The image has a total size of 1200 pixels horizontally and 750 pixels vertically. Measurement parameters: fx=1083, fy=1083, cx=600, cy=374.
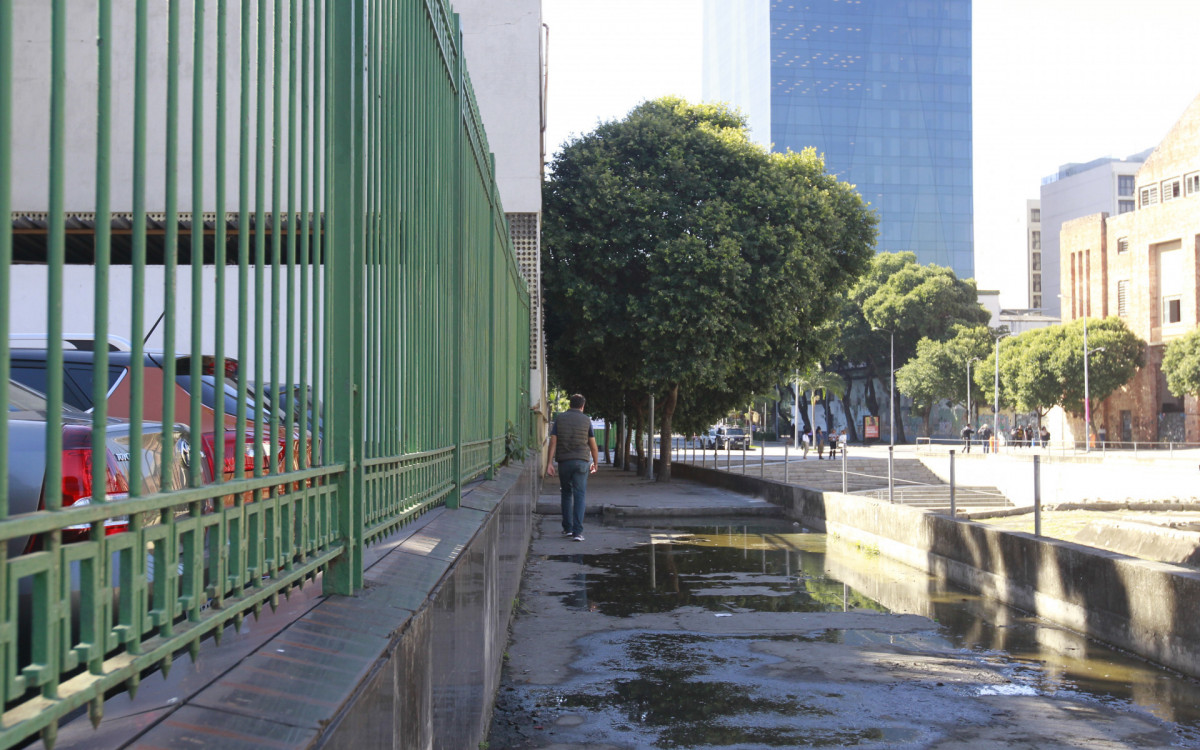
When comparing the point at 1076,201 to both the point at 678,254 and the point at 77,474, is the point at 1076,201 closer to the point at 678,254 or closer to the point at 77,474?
the point at 678,254

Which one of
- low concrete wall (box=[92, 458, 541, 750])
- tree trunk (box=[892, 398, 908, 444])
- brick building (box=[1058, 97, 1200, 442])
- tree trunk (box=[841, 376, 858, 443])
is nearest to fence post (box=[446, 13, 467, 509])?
low concrete wall (box=[92, 458, 541, 750])

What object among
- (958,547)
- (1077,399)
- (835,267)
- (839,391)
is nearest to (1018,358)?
(1077,399)

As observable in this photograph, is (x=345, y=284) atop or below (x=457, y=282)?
below

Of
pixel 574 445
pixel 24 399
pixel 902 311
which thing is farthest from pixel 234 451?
pixel 902 311

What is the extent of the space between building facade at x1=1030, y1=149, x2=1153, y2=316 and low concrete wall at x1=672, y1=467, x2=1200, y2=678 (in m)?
94.0

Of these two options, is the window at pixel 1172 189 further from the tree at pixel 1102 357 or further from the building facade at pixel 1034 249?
the building facade at pixel 1034 249

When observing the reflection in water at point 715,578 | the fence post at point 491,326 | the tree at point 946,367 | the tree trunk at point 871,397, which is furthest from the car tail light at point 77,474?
the tree trunk at point 871,397

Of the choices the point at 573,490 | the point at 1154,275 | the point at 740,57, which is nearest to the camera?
the point at 573,490

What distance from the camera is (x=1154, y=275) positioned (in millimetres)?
58844

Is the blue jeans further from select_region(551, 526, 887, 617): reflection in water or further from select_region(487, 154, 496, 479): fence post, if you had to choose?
select_region(487, 154, 496, 479): fence post

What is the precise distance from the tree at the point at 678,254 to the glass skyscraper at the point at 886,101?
335ft

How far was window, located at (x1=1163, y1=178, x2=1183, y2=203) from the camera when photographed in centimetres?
6072

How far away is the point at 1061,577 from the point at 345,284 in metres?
7.07

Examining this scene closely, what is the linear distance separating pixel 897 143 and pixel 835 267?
107 m
